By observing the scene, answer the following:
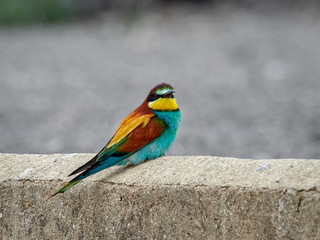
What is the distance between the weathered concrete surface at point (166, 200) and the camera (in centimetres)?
200

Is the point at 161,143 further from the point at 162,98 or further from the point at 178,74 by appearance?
the point at 178,74

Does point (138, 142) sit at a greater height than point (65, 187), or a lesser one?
greater

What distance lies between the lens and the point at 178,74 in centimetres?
854

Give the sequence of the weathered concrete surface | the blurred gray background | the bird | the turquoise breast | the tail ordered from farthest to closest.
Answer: the blurred gray background
the turquoise breast
the bird
the tail
the weathered concrete surface

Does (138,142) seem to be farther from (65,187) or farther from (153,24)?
(153,24)

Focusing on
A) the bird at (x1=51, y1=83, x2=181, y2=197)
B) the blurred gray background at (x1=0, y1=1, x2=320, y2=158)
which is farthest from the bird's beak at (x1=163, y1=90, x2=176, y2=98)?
the blurred gray background at (x1=0, y1=1, x2=320, y2=158)

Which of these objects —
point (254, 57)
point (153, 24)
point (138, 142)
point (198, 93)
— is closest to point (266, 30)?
point (254, 57)

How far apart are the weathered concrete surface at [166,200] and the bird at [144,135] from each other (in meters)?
0.07

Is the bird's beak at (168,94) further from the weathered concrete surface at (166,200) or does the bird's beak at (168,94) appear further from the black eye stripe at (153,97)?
the weathered concrete surface at (166,200)

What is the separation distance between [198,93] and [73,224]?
535 centimetres

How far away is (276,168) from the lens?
83.9 inches

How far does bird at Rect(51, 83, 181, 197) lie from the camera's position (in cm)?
241

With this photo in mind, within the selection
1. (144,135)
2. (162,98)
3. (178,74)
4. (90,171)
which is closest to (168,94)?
(162,98)

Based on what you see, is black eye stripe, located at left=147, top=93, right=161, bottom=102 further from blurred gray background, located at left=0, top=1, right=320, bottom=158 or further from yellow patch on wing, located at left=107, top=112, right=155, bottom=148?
blurred gray background, located at left=0, top=1, right=320, bottom=158
